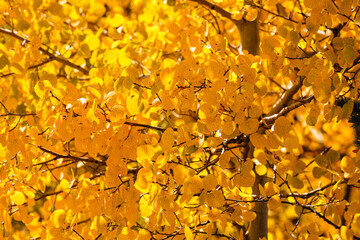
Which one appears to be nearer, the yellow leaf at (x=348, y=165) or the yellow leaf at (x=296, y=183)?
the yellow leaf at (x=348, y=165)

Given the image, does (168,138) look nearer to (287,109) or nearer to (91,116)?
(91,116)

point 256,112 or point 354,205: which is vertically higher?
point 256,112

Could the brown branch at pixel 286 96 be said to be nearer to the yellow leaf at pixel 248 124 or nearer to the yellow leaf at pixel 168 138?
the yellow leaf at pixel 248 124

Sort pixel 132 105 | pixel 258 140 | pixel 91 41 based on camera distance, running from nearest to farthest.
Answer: pixel 132 105, pixel 258 140, pixel 91 41

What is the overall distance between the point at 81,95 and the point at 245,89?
87 cm

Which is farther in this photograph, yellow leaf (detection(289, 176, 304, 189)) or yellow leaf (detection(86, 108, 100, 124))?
yellow leaf (detection(289, 176, 304, 189))

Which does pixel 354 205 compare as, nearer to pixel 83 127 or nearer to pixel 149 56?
pixel 83 127

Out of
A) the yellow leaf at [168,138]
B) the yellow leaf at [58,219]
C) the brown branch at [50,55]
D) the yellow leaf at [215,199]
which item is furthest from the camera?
the brown branch at [50,55]

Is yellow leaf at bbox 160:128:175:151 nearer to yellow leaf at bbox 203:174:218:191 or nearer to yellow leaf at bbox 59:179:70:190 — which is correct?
yellow leaf at bbox 203:174:218:191

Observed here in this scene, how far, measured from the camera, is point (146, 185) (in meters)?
1.77

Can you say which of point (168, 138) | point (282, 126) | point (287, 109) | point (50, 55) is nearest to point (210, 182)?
point (168, 138)

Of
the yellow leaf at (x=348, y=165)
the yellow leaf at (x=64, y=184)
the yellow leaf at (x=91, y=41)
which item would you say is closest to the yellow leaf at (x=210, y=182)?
the yellow leaf at (x=348, y=165)

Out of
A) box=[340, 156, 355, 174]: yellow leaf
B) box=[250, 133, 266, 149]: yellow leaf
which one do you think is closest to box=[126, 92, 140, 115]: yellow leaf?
box=[250, 133, 266, 149]: yellow leaf

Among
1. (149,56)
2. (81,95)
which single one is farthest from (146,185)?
(149,56)
